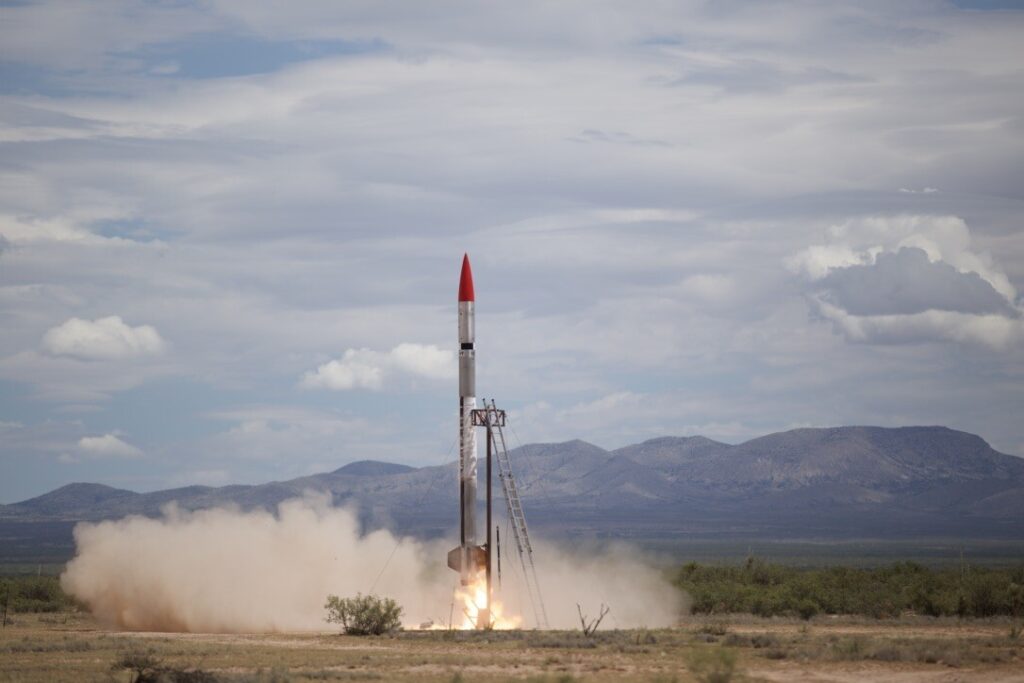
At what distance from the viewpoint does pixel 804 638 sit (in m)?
51.0

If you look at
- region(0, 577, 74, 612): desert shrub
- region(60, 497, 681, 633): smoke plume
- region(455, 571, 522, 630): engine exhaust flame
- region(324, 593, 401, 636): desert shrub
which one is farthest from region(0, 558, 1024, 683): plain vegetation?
A: region(0, 577, 74, 612): desert shrub

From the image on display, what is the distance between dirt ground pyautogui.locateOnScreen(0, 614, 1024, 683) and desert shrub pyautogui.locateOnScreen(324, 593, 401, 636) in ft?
4.32

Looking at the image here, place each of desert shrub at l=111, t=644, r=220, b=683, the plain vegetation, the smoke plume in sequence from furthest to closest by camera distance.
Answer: the smoke plume → the plain vegetation → desert shrub at l=111, t=644, r=220, b=683

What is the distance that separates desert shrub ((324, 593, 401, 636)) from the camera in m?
57.8

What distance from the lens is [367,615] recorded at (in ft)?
190

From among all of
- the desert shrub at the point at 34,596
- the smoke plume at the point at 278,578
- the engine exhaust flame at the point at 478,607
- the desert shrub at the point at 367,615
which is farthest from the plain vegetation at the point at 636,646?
the desert shrub at the point at 34,596

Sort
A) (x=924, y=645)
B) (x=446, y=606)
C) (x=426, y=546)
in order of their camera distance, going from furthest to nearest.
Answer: (x=426, y=546)
(x=446, y=606)
(x=924, y=645)

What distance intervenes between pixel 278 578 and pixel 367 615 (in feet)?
34.5

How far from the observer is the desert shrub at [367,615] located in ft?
189

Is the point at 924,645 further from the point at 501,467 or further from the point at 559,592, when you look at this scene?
the point at 559,592

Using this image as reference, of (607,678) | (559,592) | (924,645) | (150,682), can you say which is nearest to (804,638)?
(924,645)

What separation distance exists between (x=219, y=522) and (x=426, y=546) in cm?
1232

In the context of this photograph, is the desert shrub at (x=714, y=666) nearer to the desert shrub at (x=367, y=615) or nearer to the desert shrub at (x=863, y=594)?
the desert shrub at (x=367, y=615)

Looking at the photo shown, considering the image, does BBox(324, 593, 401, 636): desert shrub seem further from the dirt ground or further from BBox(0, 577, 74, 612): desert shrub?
BBox(0, 577, 74, 612): desert shrub
